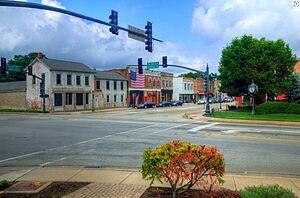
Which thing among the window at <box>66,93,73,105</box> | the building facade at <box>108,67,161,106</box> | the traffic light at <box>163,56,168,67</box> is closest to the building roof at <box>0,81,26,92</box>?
the window at <box>66,93,73,105</box>

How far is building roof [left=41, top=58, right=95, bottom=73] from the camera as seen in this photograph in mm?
44475

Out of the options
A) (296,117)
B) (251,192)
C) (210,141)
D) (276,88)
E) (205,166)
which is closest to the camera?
(205,166)

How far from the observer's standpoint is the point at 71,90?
4659cm

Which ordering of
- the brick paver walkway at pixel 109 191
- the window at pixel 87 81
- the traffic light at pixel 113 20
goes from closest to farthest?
the brick paver walkway at pixel 109 191 → the traffic light at pixel 113 20 → the window at pixel 87 81

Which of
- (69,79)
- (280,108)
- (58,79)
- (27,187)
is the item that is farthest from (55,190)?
(69,79)

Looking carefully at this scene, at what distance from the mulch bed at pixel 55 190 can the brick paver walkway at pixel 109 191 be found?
22 centimetres

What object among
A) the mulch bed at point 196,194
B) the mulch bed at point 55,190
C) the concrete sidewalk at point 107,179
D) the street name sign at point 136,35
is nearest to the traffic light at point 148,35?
the street name sign at point 136,35

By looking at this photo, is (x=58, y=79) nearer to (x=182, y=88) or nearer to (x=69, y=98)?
(x=69, y=98)

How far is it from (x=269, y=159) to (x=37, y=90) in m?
44.4

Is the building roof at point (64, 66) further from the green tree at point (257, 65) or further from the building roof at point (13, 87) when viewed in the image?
the green tree at point (257, 65)

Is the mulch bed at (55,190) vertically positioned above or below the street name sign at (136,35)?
below

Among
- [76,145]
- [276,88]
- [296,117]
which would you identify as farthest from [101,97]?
[76,145]

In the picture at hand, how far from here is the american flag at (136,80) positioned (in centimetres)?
6076

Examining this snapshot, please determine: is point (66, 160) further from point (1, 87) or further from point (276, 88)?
point (1, 87)
